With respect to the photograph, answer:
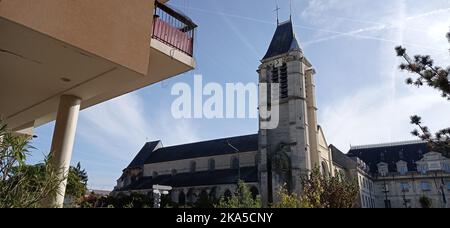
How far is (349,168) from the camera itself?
59719 mm

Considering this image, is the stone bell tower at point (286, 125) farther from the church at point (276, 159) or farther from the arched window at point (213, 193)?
the arched window at point (213, 193)

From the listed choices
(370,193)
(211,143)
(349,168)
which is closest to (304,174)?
(349,168)

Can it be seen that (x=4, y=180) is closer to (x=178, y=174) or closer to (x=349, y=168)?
(x=178, y=174)

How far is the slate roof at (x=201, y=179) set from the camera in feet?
163

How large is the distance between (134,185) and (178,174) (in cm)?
897

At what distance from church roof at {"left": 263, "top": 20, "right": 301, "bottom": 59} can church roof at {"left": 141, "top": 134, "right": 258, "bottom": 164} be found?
15.9 metres

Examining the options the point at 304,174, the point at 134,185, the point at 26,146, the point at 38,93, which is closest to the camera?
the point at 26,146

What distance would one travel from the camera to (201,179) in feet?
179

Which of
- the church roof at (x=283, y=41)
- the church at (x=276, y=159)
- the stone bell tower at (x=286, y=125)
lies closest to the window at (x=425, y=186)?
the church at (x=276, y=159)

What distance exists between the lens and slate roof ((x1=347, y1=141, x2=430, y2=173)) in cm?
6906

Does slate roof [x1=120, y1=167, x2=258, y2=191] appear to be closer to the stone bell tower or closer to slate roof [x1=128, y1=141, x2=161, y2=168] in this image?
the stone bell tower

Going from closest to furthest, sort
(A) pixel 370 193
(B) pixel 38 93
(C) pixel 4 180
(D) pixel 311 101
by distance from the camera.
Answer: (C) pixel 4 180 → (B) pixel 38 93 → (D) pixel 311 101 → (A) pixel 370 193

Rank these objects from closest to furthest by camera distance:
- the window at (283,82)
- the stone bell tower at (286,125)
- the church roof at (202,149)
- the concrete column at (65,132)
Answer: the concrete column at (65,132) → the stone bell tower at (286,125) → the window at (283,82) → the church roof at (202,149)

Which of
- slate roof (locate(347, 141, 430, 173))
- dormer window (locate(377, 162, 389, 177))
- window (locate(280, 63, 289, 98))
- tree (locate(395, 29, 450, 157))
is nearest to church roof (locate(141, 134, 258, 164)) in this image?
window (locate(280, 63, 289, 98))
